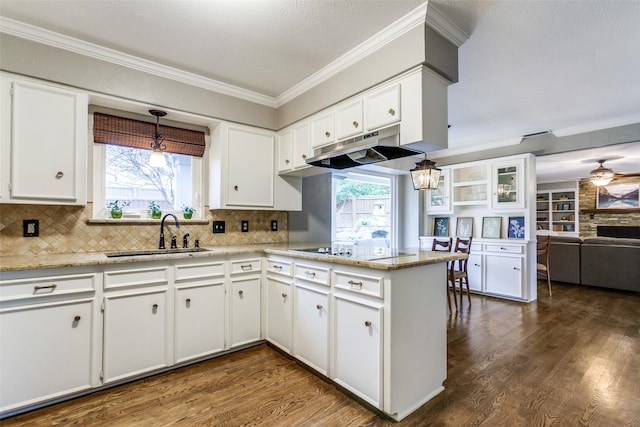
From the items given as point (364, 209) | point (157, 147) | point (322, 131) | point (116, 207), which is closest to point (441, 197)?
point (364, 209)

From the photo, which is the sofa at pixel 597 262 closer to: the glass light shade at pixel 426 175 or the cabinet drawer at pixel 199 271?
the glass light shade at pixel 426 175

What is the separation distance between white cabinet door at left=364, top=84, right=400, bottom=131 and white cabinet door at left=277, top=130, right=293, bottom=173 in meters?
1.06

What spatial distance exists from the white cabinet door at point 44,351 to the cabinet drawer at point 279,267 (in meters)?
1.32

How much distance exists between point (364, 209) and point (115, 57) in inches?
160

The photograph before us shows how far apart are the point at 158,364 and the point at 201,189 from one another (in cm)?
163

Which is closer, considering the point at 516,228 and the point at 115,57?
the point at 115,57

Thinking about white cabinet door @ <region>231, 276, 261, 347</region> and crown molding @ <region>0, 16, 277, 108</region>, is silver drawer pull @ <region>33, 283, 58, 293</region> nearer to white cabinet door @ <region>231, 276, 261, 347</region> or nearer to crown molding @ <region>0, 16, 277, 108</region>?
white cabinet door @ <region>231, 276, 261, 347</region>

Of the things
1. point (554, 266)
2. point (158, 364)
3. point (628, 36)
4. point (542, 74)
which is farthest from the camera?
point (554, 266)

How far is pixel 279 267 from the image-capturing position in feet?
9.00

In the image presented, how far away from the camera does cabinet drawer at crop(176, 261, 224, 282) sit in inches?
96.5

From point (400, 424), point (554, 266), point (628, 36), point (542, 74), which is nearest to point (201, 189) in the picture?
point (400, 424)

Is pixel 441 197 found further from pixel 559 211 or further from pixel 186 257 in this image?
pixel 559 211

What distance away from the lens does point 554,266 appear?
5863mm

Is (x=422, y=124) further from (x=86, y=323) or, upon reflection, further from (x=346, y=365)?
(x=86, y=323)
